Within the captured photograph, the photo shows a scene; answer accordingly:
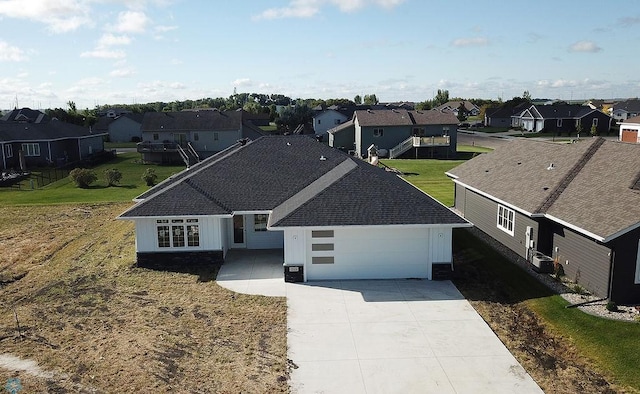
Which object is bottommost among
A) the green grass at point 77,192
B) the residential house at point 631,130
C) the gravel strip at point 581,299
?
the gravel strip at point 581,299

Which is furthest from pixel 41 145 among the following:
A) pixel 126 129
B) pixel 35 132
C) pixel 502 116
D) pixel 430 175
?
pixel 502 116

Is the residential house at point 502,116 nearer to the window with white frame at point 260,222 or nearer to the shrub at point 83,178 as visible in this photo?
the shrub at point 83,178

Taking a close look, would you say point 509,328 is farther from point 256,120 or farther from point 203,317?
point 256,120

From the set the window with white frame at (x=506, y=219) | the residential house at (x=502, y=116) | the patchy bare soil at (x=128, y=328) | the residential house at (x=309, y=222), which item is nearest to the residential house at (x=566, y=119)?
the residential house at (x=502, y=116)

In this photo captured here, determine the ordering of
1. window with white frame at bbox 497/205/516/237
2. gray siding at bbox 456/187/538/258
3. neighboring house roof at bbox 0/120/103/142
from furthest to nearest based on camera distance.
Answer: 1. neighboring house roof at bbox 0/120/103/142
2. window with white frame at bbox 497/205/516/237
3. gray siding at bbox 456/187/538/258

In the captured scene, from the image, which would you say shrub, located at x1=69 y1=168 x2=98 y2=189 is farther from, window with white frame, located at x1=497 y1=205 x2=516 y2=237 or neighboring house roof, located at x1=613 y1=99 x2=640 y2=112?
neighboring house roof, located at x1=613 y1=99 x2=640 y2=112

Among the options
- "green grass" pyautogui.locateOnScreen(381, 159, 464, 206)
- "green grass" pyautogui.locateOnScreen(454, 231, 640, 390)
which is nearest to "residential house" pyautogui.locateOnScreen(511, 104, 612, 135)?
"green grass" pyautogui.locateOnScreen(381, 159, 464, 206)

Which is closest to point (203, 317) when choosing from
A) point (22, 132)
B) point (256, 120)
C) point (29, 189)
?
point (29, 189)
